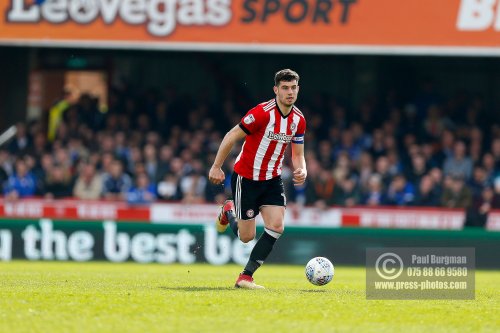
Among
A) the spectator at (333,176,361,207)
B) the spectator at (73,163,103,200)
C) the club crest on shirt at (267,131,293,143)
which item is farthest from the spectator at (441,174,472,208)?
the club crest on shirt at (267,131,293,143)

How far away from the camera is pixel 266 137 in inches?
447

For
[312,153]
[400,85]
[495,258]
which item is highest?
[400,85]

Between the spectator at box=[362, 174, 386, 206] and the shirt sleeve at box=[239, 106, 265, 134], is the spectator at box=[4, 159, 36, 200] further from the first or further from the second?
the shirt sleeve at box=[239, 106, 265, 134]

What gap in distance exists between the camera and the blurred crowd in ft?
71.6

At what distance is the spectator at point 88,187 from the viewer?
22.5 meters

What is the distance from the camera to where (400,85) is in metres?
25.9

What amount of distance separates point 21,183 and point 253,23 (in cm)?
562

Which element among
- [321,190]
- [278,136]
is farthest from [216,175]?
[321,190]

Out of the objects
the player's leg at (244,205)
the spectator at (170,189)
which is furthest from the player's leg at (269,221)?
the spectator at (170,189)

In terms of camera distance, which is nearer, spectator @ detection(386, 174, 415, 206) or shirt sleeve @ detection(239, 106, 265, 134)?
shirt sleeve @ detection(239, 106, 265, 134)

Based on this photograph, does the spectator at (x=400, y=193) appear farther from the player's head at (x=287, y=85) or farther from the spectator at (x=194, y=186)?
the player's head at (x=287, y=85)

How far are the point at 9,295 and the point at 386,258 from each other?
710 centimetres

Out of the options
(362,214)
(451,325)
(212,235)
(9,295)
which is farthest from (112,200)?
(451,325)

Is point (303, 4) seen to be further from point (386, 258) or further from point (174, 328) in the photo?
point (174, 328)
